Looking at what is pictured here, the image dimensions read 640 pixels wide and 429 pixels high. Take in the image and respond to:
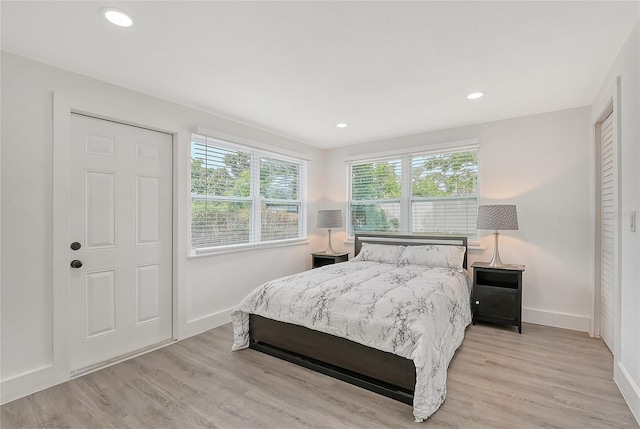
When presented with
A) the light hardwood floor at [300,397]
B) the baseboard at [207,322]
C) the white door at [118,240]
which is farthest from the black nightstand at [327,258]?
the white door at [118,240]

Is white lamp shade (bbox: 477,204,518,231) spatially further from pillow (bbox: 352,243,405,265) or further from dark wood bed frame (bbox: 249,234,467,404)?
dark wood bed frame (bbox: 249,234,467,404)

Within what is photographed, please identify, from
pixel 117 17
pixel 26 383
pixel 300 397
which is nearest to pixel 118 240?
pixel 26 383

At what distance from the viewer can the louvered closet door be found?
2785 mm

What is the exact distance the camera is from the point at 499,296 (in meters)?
3.39

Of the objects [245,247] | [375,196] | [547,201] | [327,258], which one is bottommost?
[327,258]

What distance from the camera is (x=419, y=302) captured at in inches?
93.6

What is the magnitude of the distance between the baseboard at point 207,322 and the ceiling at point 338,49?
2367mm

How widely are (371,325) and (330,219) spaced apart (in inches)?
103

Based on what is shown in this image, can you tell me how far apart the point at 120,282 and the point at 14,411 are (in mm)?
1066

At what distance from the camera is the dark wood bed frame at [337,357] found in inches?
83.6

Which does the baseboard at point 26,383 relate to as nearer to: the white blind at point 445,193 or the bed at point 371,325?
the bed at point 371,325

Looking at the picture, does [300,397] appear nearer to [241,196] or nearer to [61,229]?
[61,229]

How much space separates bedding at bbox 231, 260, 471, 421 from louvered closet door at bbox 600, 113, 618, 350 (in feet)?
3.96

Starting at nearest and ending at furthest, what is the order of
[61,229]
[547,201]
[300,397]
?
[300,397] < [61,229] < [547,201]
